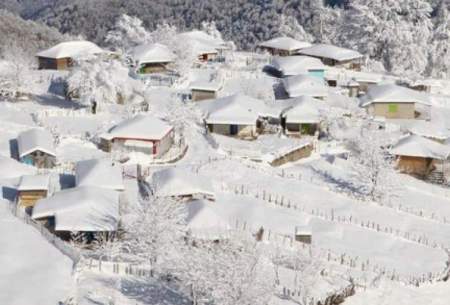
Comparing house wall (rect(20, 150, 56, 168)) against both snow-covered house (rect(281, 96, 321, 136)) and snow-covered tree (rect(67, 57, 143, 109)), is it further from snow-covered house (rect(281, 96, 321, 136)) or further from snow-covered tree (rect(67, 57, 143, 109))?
snow-covered house (rect(281, 96, 321, 136))

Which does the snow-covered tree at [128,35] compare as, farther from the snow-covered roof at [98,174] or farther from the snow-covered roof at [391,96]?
the snow-covered roof at [98,174]

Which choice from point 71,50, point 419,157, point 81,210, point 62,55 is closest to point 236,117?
point 419,157

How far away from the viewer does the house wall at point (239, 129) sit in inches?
2298

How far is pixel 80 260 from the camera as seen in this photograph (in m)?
34.0

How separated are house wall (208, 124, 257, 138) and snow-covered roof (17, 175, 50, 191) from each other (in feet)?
58.7

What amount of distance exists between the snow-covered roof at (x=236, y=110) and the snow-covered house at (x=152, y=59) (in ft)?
46.5

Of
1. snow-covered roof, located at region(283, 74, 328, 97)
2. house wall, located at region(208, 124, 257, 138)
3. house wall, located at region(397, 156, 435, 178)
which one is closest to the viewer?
house wall, located at region(397, 156, 435, 178)

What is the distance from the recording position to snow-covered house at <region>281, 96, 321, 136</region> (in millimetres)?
→ 59259

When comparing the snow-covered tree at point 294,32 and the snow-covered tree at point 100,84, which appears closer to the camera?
the snow-covered tree at point 100,84

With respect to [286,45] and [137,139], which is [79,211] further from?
[286,45]

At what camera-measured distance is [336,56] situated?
80.0 metres

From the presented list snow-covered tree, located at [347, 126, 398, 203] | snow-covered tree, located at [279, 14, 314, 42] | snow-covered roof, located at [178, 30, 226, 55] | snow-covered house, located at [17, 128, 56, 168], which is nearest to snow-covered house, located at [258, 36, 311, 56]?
snow-covered roof, located at [178, 30, 226, 55]

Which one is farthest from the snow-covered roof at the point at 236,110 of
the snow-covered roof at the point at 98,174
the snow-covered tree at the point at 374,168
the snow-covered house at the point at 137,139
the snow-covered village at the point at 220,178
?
the snow-covered roof at the point at 98,174

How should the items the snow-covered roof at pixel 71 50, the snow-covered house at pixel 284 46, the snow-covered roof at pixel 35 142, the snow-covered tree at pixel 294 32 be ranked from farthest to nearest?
the snow-covered tree at pixel 294 32 → the snow-covered house at pixel 284 46 → the snow-covered roof at pixel 71 50 → the snow-covered roof at pixel 35 142
